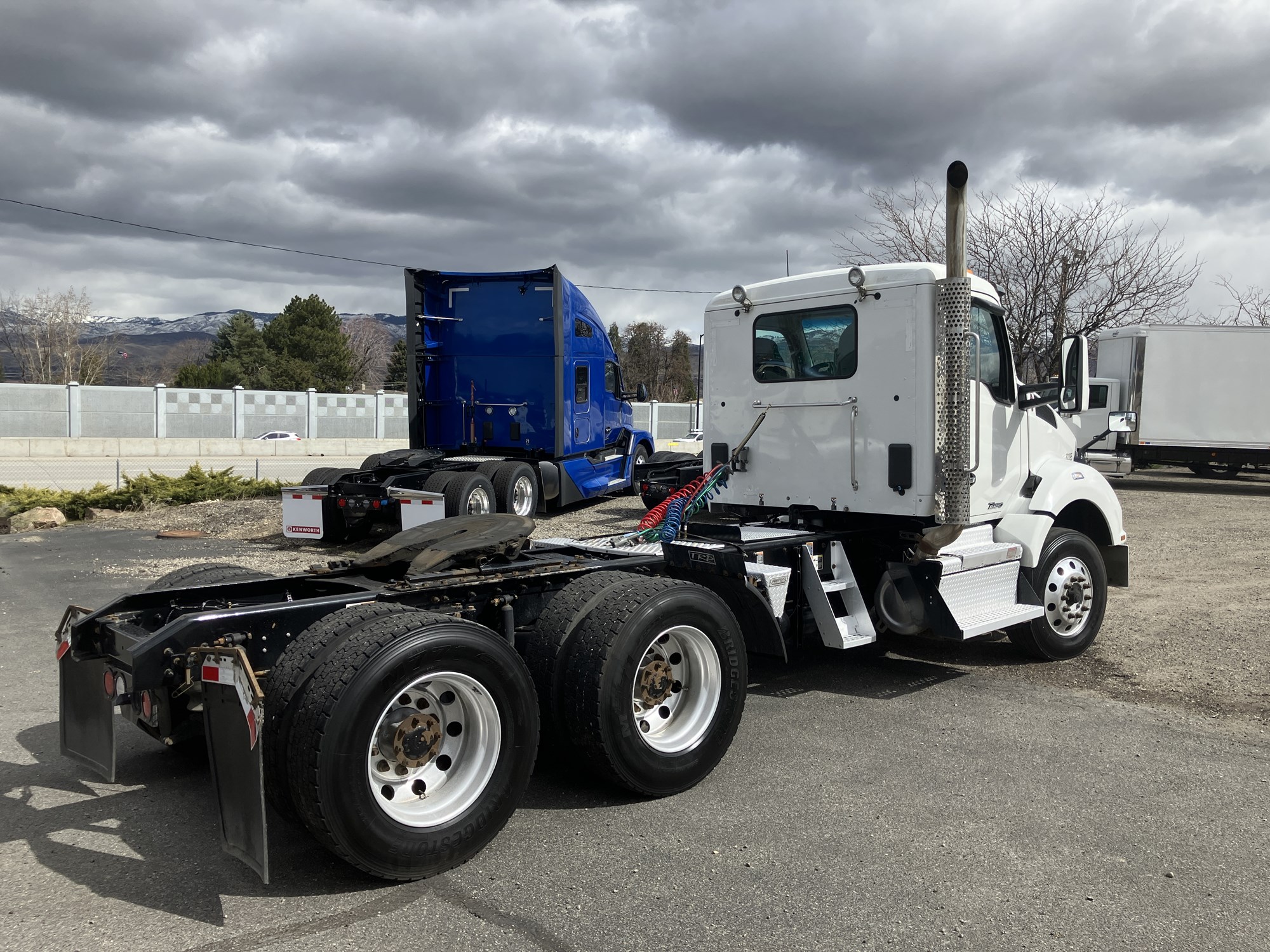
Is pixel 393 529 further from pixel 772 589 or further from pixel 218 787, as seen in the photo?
pixel 218 787

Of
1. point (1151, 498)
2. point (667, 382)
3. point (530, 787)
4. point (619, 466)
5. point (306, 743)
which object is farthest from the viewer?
point (667, 382)

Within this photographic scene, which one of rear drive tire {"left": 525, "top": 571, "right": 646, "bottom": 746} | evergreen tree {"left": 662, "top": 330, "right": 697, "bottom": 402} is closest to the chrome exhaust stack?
rear drive tire {"left": 525, "top": 571, "right": 646, "bottom": 746}

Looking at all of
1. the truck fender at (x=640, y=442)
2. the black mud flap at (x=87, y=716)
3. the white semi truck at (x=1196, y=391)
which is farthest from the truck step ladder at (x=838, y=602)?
the white semi truck at (x=1196, y=391)

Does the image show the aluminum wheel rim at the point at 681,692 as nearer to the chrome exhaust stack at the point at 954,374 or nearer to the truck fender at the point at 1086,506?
the chrome exhaust stack at the point at 954,374

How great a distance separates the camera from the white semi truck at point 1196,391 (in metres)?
20.9

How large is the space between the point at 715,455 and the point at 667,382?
86.9m

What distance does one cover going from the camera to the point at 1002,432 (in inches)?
263

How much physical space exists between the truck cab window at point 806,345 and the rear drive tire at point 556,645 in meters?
2.69

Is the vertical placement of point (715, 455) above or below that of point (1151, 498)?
above

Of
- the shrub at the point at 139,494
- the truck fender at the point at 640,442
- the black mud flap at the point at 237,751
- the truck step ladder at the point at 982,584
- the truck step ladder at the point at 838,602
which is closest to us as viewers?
the black mud flap at the point at 237,751

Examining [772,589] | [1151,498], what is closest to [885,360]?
[772,589]

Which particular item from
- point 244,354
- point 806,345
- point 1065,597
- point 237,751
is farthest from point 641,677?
point 244,354

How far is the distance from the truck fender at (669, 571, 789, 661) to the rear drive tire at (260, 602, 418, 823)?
2242 mm

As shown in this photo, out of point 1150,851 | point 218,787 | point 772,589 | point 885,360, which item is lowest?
point 1150,851
